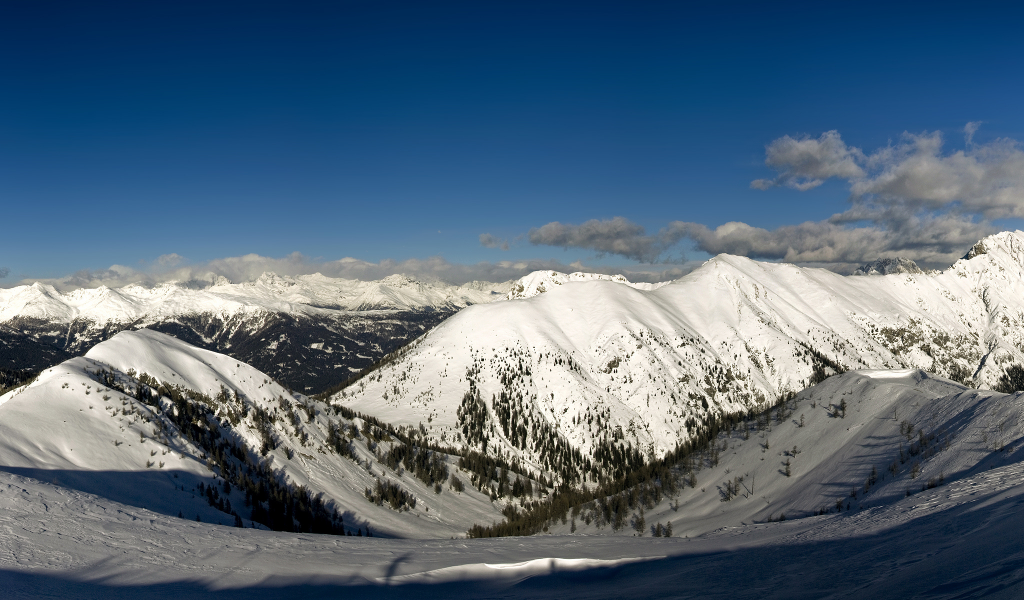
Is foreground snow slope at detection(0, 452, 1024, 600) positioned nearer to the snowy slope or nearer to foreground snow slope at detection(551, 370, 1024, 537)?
the snowy slope

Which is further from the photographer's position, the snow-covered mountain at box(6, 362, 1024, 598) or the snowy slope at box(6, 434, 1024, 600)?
the snow-covered mountain at box(6, 362, 1024, 598)

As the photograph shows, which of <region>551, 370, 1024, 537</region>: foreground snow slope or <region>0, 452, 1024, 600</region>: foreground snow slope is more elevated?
<region>0, 452, 1024, 600</region>: foreground snow slope

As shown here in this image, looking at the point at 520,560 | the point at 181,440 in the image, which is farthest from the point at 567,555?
the point at 181,440

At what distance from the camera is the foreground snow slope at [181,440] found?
42.1m

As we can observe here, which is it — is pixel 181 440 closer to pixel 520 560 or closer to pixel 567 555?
pixel 520 560

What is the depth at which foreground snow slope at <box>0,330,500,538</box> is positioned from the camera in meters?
42.1

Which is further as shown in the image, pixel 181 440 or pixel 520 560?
pixel 181 440

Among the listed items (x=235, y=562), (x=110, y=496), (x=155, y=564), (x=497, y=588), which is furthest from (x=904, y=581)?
(x=110, y=496)

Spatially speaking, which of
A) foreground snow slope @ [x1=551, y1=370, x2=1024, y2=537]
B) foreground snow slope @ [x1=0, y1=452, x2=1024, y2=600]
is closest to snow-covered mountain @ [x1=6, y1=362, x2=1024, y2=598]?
foreground snow slope @ [x1=0, y1=452, x2=1024, y2=600]

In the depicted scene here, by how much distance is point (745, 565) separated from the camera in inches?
640

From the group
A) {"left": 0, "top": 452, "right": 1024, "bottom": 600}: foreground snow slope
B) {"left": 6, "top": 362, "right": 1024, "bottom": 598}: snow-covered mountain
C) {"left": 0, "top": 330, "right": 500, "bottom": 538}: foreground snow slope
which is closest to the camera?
{"left": 0, "top": 452, "right": 1024, "bottom": 600}: foreground snow slope

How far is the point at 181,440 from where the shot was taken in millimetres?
54125

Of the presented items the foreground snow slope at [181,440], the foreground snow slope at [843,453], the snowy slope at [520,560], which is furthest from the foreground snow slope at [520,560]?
the foreground snow slope at [181,440]

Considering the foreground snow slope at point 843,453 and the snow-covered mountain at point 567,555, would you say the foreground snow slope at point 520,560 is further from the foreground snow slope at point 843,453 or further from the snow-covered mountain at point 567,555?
the foreground snow slope at point 843,453
